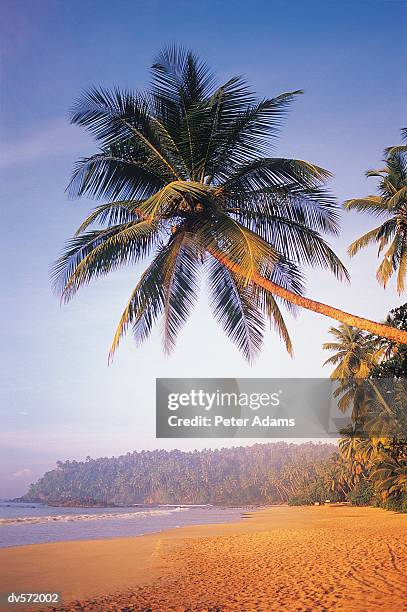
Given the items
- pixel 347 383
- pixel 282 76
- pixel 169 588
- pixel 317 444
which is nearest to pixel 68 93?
pixel 282 76

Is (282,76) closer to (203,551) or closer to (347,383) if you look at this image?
(203,551)

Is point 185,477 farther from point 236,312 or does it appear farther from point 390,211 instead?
point 236,312

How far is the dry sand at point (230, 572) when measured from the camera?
8.35 metres

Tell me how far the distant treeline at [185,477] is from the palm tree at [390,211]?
236 feet

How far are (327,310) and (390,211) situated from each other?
850cm

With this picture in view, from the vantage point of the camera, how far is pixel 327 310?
8.77 meters

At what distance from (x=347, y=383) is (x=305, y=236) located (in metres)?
21.0

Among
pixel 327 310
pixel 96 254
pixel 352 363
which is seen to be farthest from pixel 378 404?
pixel 96 254

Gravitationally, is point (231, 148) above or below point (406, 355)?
above

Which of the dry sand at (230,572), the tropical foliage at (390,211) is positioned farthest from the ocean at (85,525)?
the tropical foliage at (390,211)

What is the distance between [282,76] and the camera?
1233 centimetres

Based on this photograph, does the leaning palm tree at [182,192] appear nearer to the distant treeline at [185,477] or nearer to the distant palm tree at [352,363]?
the distant palm tree at [352,363]

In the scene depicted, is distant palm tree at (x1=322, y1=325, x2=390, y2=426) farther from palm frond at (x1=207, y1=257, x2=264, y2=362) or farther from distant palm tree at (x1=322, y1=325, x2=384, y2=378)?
palm frond at (x1=207, y1=257, x2=264, y2=362)

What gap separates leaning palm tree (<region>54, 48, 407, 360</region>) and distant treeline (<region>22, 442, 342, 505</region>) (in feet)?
261
